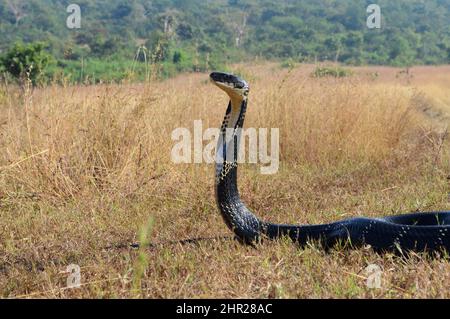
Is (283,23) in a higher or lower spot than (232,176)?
lower

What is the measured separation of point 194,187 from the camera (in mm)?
5762

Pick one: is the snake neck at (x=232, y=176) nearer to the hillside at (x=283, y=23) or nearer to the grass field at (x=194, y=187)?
the grass field at (x=194, y=187)

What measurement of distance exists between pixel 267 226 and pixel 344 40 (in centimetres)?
2622

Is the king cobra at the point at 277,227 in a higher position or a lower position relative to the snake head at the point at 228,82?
lower

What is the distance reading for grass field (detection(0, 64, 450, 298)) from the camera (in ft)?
10.6

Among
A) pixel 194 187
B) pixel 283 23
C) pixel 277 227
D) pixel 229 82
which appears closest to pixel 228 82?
pixel 229 82

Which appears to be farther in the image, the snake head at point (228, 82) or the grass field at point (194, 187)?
the snake head at point (228, 82)

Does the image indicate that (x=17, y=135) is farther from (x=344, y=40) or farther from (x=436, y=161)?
(x=344, y=40)

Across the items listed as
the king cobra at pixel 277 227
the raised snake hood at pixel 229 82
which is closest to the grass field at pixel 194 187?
the king cobra at pixel 277 227

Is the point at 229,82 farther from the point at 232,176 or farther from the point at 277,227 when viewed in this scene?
the point at 277,227

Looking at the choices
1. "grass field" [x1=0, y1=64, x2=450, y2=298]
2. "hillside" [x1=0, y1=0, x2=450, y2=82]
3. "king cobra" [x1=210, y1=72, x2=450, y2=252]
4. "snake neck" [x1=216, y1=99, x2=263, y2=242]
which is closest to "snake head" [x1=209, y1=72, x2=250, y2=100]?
"king cobra" [x1=210, y1=72, x2=450, y2=252]

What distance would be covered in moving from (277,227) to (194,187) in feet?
6.12

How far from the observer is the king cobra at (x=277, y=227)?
3.57 meters

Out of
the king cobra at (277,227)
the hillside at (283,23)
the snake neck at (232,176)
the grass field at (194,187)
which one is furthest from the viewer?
the hillside at (283,23)
